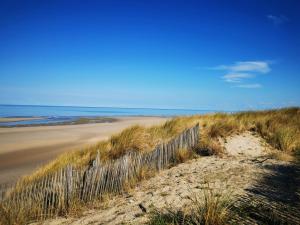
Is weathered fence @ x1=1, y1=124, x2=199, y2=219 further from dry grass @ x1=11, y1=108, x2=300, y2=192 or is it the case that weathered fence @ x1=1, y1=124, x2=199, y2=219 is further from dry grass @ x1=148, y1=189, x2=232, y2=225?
dry grass @ x1=148, y1=189, x2=232, y2=225

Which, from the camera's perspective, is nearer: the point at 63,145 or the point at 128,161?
the point at 128,161

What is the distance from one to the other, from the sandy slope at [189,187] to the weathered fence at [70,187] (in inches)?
12.0

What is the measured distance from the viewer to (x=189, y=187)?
4.69 m

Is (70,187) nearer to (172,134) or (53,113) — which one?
(172,134)

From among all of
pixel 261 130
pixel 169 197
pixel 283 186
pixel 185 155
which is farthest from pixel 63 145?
pixel 283 186

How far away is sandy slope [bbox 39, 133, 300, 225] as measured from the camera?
150 inches

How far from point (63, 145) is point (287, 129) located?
1016 centimetres

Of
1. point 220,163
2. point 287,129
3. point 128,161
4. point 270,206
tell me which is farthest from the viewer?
point 287,129

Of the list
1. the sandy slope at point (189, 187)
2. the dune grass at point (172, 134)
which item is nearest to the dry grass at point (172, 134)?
the dune grass at point (172, 134)

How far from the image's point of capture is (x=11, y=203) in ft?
14.3

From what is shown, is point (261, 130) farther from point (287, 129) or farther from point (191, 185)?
point (191, 185)

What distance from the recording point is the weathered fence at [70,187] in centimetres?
451

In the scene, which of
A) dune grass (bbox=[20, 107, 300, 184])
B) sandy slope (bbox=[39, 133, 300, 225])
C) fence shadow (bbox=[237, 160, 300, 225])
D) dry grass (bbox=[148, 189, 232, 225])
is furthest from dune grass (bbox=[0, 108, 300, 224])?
dry grass (bbox=[148, 189, 232, 225])

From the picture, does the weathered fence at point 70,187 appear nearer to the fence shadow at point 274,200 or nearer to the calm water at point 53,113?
the fence shadow at point 274,200
